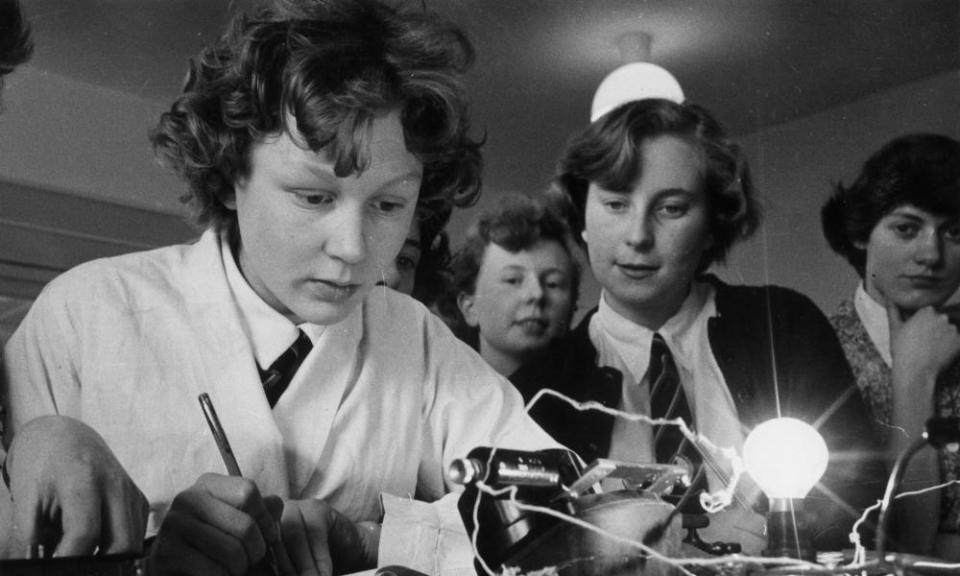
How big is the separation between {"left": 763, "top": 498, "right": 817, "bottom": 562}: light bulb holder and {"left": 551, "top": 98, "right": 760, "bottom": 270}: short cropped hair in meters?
0.33

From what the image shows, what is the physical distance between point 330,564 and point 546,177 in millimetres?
456

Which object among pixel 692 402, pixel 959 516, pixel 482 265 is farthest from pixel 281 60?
pixel 959 516

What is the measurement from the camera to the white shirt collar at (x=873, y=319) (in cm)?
122

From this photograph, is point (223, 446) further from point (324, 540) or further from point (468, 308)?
point (468, 308)

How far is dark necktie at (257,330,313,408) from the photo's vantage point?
97cm

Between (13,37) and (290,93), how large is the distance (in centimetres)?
25

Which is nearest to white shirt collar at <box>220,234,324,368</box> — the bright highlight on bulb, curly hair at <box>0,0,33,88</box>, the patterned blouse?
curly hair at <box>0,0,33,88</box>

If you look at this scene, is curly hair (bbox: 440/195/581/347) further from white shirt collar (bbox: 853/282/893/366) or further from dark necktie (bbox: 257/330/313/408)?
white shirt collar (bbox: 853/282/893/366)

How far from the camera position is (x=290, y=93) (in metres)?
0.95

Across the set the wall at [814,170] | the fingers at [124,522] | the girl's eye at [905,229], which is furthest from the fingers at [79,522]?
the girl's eye at [905,229]

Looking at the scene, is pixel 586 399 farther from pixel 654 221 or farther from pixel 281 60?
pixel 281 60

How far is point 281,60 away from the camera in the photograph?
0.96m

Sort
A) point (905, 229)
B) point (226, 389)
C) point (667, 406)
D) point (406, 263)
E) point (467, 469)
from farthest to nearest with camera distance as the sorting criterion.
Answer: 1. point (905, 229)
2. point (667, 406)
3. point (406, 263)
4. point (226, 389)
5. point (467, 469)

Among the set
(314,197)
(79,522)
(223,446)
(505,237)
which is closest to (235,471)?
(223,446)
